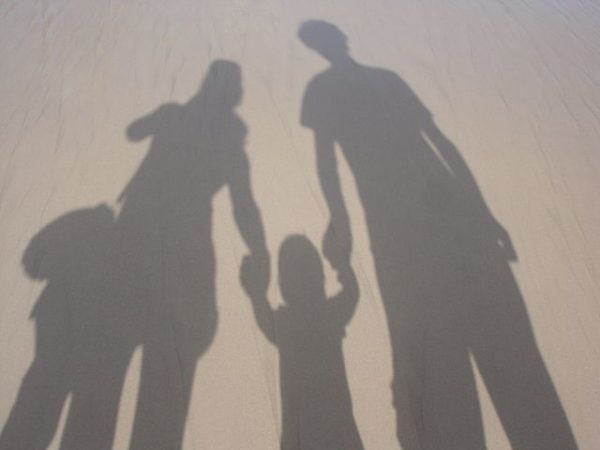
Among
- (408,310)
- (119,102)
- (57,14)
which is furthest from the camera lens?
(57,14)

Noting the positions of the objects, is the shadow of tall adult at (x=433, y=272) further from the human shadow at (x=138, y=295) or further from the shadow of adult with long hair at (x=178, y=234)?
the human shadow at (x=138, y=295)

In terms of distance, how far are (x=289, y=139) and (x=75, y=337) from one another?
2461 millimetres

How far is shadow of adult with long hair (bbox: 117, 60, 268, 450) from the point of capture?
2.31 metres

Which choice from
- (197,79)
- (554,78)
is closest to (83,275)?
(197,79)

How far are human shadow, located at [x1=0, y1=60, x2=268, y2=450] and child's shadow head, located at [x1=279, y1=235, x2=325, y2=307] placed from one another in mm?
163

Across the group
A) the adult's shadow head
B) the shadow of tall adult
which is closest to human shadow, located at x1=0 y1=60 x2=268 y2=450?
the adult's shadow head

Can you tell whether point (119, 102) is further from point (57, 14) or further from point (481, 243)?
point (481, 243)

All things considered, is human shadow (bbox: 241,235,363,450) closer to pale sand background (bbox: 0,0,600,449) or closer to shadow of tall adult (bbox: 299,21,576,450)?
pale sand background (bbox: 0,0,600,449)

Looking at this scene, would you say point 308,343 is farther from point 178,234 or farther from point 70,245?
point 70,245

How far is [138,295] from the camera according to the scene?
2.73m

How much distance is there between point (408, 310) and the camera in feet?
8.97

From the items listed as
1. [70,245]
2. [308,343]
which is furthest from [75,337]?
[308,343]

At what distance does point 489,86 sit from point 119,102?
4261mm

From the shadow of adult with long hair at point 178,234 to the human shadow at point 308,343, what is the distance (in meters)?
0.25
